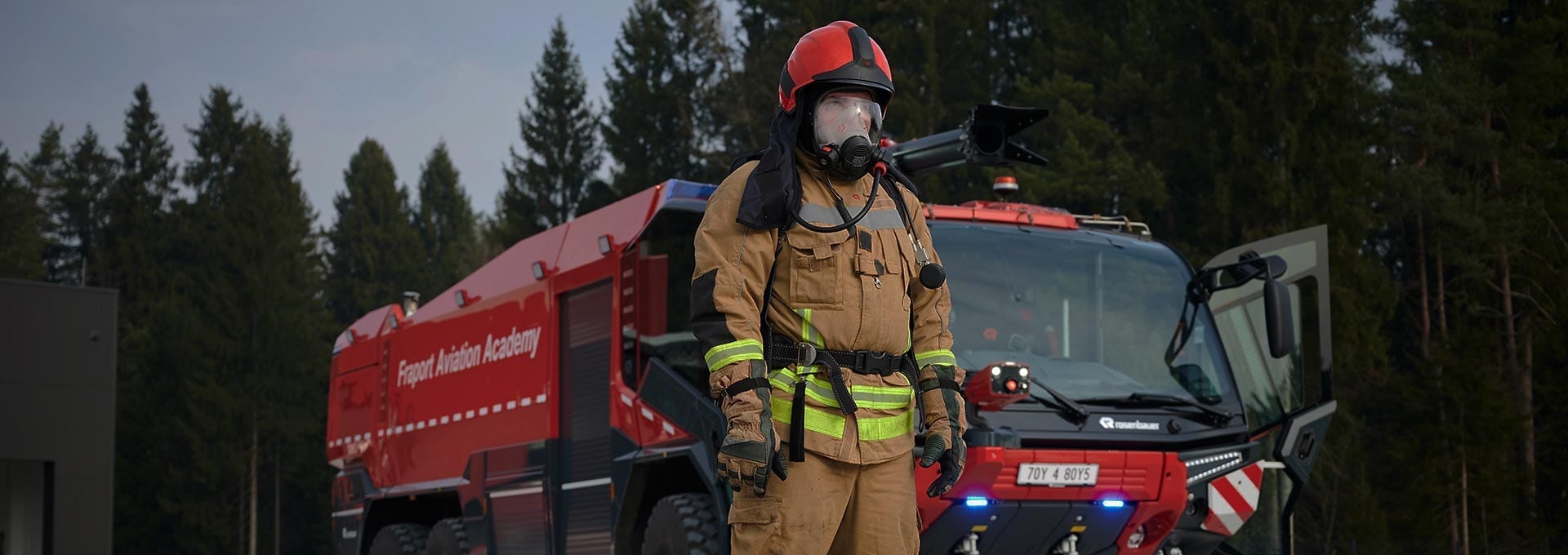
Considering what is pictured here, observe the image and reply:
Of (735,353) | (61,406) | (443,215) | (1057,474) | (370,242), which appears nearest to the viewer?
(735,353)

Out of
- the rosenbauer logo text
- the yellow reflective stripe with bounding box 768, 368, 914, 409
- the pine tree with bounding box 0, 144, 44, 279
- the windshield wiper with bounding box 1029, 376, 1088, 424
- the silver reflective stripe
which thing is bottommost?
the yellow reflective stripe with bounding box 768, 368, 914, 409

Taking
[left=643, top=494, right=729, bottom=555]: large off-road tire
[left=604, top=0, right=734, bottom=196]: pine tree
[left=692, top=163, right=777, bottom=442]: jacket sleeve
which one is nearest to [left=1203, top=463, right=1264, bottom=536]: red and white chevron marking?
[left=643, top=494, right=729, bottom=555]: large off-road tire

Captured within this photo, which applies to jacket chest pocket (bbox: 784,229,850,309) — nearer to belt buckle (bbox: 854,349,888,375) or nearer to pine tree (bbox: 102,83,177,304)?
belt buckle (bbox: 854,349,888,375)

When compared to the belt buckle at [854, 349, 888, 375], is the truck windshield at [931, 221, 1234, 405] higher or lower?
higher

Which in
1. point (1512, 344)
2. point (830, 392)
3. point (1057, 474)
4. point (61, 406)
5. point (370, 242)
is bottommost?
point (1057, 474)

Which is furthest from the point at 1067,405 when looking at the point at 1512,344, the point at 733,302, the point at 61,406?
the point at 1512,344

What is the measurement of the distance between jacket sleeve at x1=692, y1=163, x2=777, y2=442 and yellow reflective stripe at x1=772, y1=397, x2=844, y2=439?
0.21 m

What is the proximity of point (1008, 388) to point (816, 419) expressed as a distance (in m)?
2.91

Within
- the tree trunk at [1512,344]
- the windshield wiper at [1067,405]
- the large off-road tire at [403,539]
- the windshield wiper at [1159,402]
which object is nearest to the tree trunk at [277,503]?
the tree trunk at [1512,344]

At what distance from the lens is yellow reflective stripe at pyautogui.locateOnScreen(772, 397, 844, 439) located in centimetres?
534

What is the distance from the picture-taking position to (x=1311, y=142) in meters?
33.3

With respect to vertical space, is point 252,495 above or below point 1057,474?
above

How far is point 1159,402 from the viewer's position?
906 cm

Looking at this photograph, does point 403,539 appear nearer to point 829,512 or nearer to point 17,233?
point 829,512
